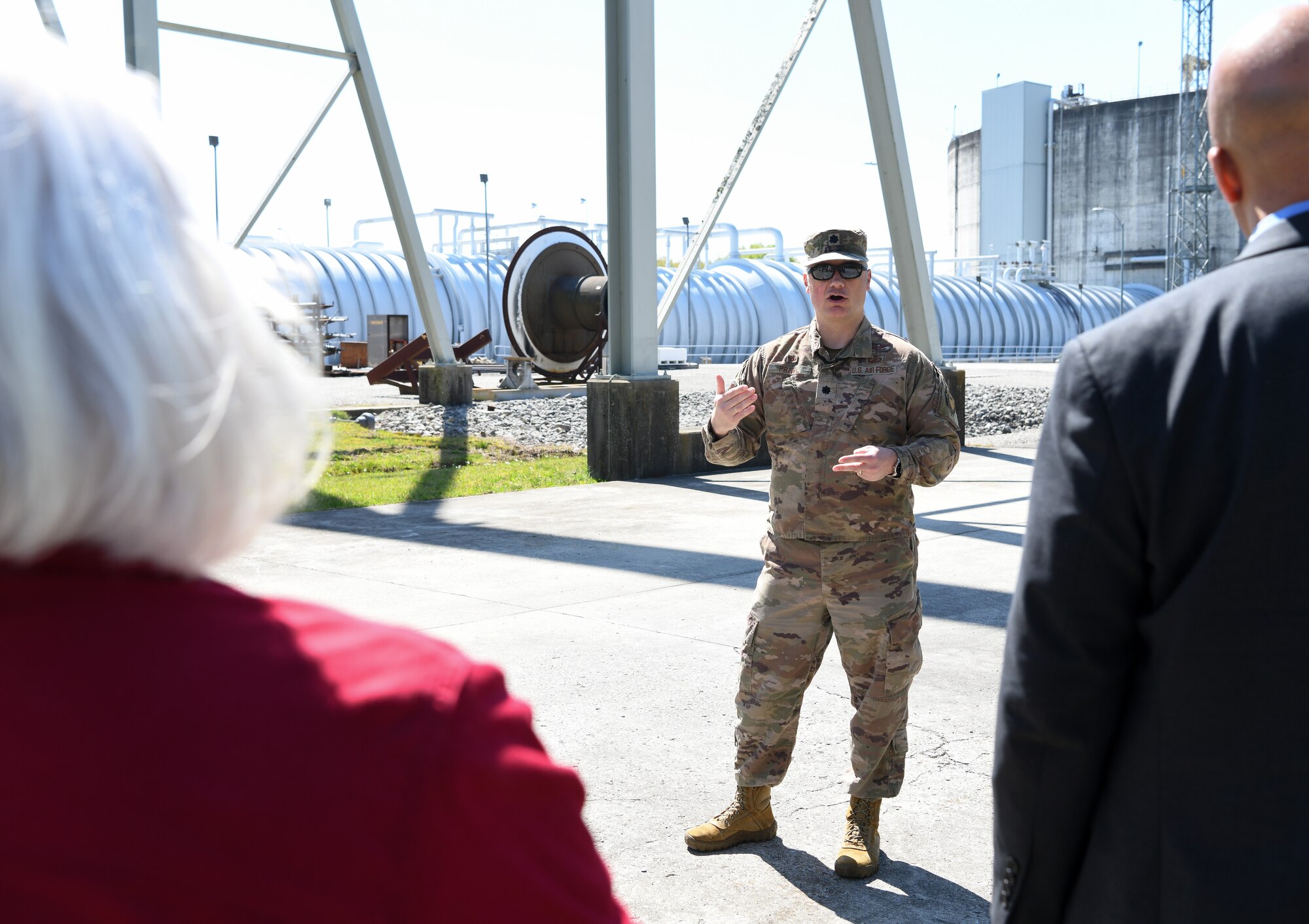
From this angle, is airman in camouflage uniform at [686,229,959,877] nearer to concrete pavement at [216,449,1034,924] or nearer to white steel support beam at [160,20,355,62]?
concrete pavement at [216,449,1034,924]

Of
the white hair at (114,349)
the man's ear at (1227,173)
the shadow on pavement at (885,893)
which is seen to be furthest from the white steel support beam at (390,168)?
the white hair at (114,349)

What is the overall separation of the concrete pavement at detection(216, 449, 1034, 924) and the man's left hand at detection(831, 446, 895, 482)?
1.09 meters

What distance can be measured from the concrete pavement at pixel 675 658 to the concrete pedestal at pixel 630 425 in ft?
3.48

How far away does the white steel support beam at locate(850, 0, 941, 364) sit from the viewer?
13.6 m

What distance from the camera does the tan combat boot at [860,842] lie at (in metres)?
3.33

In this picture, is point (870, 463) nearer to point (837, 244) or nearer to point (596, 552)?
point (837, 244)

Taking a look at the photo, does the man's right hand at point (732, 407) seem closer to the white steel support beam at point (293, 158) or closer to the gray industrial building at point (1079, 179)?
the white steel support beam at point (293, 158)

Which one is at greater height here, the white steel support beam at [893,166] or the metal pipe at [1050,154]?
the metal pipe at [1050,154]

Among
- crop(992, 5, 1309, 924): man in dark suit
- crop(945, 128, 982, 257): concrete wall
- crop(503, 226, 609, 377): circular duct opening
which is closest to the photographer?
crop(992, 5, 1309, 924): man in dark suit

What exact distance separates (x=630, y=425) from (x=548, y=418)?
21.0ft

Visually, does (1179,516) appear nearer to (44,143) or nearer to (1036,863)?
(1036,863)

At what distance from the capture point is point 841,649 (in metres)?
3.55

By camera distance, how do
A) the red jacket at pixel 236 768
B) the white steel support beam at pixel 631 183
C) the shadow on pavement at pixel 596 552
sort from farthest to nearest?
the white steel support beam at pixel 631 183, the shadow on pavement at pixel 596 552, the red jacket at pixel 236 768

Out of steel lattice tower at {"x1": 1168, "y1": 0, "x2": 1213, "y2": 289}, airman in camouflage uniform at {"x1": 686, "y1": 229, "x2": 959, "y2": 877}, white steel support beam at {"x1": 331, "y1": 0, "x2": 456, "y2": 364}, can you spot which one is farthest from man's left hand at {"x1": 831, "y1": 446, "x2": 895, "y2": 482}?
steel lattice tower at {"x1": 1168, "y1": 0, "x2": 1213, "y2": 289}
